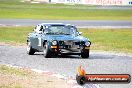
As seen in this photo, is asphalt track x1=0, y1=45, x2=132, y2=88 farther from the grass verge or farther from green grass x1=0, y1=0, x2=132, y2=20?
green grass x1=0, y1=0, x2=132, y2=20

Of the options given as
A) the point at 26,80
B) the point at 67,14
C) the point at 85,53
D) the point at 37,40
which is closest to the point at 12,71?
the point at 26,80

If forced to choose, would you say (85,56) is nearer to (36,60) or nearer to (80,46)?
(80,46)

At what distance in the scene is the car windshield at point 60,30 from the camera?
22.0 metres

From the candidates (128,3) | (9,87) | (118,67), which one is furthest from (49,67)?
(128,3)

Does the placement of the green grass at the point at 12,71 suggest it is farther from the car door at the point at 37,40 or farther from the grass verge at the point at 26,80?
the car door at the point at 37,40

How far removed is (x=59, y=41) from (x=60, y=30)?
5.11 ft

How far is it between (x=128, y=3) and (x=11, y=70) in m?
88.1

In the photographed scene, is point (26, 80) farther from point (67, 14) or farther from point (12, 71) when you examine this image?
point (67, 14)

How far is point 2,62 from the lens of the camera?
62.9 feet

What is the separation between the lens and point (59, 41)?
2070 centimetres

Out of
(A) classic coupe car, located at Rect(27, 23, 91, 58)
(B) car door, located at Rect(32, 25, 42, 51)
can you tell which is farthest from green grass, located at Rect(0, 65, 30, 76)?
(B) car door, located at Rect(32, 25, 42, 51)

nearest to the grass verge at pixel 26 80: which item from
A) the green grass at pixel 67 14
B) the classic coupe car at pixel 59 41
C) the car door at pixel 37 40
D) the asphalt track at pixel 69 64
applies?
the asphalt track at pixel 69 64

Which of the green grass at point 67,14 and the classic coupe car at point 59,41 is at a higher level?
the classic coupe car at point 59,41

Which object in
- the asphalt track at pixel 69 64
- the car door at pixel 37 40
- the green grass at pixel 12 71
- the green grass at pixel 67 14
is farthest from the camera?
the green grass at pixel 67 14
